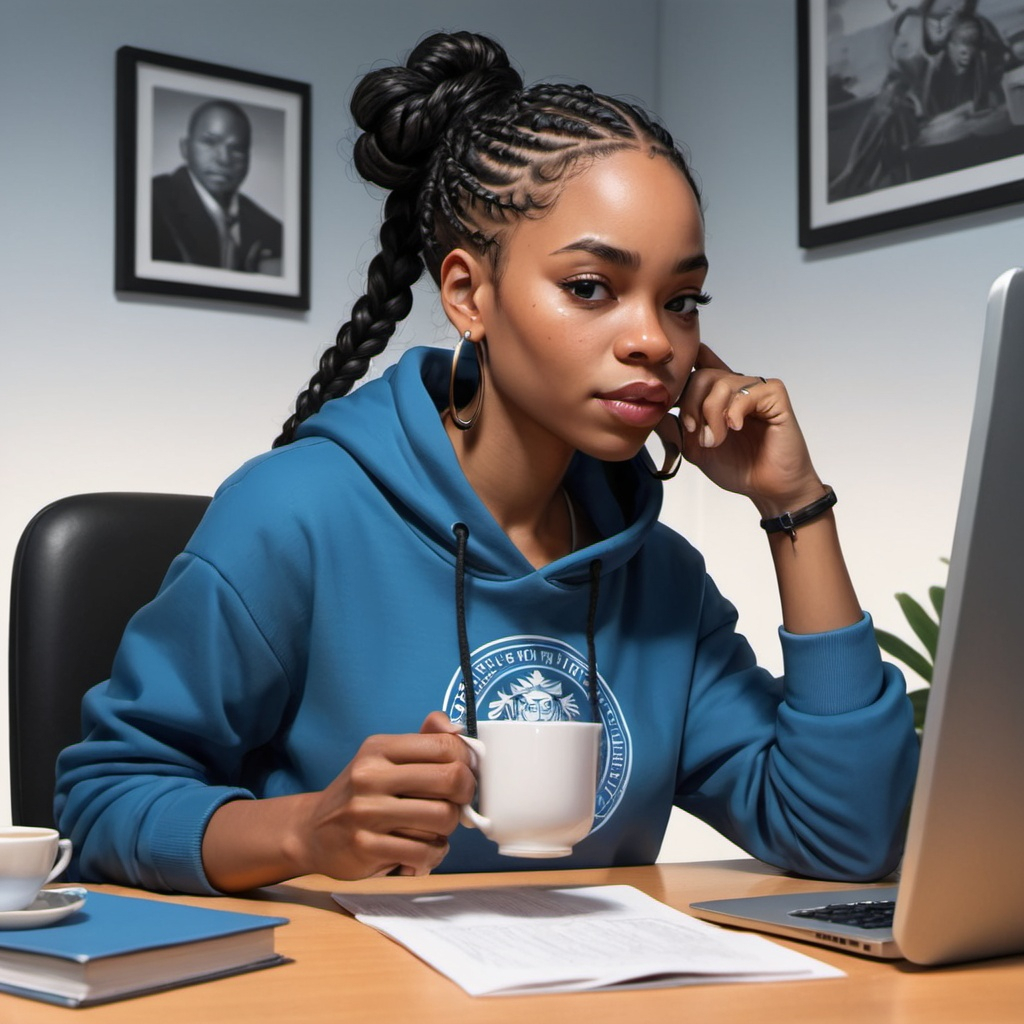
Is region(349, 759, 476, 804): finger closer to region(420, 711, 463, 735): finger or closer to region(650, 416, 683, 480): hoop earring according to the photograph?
region(420, 711, 463, 735): finger

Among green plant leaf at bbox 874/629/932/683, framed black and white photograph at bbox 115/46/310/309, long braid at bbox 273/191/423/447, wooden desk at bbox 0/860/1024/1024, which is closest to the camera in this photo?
wooden desk at bbox 0/860/1024/1024

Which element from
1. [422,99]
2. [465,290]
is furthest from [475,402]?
[422,99]

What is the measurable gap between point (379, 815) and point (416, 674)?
315 mm

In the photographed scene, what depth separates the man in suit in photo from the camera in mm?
2578

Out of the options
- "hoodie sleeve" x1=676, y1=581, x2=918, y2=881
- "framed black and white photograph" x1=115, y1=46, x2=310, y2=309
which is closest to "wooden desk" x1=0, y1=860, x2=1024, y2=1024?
"hoodie sleeve" x1=676, y1=581, x2=918, y2=881

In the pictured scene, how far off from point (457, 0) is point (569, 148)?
190cm

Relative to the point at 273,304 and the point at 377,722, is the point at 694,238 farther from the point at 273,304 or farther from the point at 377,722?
the point at 273,304

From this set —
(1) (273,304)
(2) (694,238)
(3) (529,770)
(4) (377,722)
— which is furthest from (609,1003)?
(1) (273,304)

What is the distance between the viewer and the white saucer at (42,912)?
70 centimetres

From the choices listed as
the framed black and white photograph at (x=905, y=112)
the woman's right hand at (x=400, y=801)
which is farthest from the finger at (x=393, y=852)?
the framed black and white photograph at (x=905, y=112)

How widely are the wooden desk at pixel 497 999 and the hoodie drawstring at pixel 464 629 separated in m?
0.33

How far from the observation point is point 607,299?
114 cm

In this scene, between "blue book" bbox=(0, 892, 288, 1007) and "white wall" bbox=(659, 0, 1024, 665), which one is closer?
"blue book" bbox=(0, 892, 288, 1007)

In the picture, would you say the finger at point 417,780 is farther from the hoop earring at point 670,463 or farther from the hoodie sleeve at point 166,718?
the hoop earring at point 670,463
